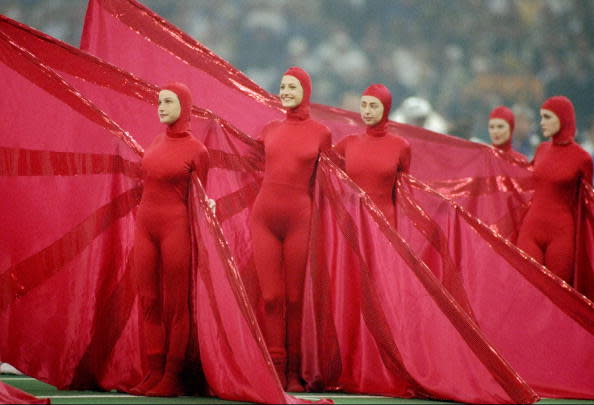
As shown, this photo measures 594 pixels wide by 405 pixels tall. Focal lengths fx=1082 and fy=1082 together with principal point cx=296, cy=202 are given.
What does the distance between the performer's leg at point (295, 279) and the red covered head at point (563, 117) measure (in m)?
2.13

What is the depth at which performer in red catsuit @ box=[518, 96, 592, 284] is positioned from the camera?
753 cm

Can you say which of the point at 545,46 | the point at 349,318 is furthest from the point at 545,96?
the point at 349,318

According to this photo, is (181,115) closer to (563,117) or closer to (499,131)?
(563,117)

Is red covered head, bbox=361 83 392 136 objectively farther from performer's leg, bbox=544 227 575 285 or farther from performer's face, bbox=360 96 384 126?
performer's leg, bbox=544 227 575 285

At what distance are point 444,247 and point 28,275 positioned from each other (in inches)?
105

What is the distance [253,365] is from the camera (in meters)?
5.41

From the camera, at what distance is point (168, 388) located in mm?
5785

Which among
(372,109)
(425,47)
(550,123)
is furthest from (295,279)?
(425,47)

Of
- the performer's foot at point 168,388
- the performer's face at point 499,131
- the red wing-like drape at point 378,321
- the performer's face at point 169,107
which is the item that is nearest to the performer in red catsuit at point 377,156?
the red wing-like drape at point 378,321

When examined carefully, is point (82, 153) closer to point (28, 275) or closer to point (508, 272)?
point (28, 275)

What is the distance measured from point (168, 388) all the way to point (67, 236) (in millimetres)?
1031

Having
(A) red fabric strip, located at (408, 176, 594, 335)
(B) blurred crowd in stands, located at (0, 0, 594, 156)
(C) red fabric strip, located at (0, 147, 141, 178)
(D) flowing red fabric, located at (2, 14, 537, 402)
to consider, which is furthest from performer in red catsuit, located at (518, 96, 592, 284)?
(B) blurred crowd in stands, located at (0, 0, 594, 156)

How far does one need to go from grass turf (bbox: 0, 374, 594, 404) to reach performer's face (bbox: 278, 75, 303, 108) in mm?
1766

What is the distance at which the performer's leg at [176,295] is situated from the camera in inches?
230
